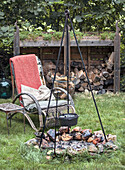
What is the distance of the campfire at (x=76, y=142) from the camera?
2430mm

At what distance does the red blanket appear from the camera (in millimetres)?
4039

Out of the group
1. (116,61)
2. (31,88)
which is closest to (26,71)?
(31,88)

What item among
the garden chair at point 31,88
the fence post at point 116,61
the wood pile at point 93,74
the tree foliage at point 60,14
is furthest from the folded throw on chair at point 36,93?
the tree foliage at point 60,14

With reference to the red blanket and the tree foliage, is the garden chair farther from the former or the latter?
the tree foliage

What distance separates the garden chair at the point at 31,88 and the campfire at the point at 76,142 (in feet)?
1.60

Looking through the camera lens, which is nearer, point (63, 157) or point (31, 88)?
point (63, 157)

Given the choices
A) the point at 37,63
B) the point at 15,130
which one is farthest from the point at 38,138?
the point at 37,63

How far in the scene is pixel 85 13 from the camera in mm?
6891

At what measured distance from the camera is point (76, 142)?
2646 millimetres

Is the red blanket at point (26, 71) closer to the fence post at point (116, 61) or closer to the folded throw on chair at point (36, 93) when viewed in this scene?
the folded throw on chair at point (36, 93)

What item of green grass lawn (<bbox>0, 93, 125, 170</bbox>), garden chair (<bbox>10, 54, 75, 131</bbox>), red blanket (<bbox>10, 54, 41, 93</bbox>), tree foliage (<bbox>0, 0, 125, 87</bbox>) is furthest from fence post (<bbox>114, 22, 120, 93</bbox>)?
red blanket (<bbox>10, 54, 41, 93</bbox>)

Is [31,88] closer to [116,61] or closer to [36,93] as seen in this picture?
[36,93]

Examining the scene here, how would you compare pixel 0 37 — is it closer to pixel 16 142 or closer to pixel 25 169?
pixel 16 142

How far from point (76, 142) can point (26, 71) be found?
196cm
